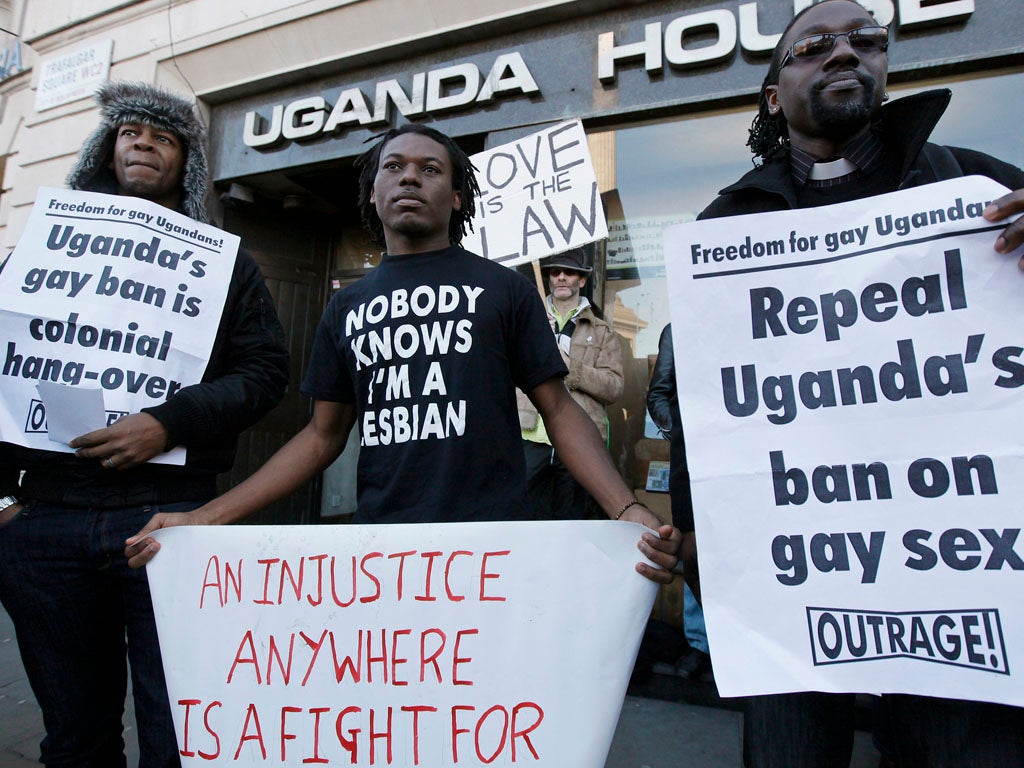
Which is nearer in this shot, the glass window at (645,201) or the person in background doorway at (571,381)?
the person in background doorway at (571,381)

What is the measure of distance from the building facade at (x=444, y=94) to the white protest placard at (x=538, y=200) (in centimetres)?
19

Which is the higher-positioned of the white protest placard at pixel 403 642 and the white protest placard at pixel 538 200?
the white protest placard at pixel 538 200

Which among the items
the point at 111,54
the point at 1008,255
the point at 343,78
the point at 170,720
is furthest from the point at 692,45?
the point at 111,54

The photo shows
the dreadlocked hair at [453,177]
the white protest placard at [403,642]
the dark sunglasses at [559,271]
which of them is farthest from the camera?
the dark sunglasses at [559,271]

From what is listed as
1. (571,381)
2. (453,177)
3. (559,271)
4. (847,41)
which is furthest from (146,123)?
(559,271)

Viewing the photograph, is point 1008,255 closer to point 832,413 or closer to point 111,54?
point 832,413

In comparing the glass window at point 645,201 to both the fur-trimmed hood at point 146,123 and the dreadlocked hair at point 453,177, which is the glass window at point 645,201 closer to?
the dreadlocked hair at point 453,177

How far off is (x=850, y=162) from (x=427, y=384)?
1064mm

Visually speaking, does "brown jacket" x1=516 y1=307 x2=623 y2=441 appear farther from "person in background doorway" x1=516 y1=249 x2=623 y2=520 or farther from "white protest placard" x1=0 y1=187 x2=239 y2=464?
"white protest placard" x1=0 y1=187 x2=239 y2=464

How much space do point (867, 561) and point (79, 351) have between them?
1919 millimetres

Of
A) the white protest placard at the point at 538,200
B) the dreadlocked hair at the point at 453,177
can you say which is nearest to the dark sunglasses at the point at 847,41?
the dreadlocked hair at the point at 453,177

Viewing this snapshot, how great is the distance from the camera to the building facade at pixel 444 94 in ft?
11.4

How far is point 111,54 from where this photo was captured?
5.58m

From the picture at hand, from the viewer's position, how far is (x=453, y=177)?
74.1 inches
